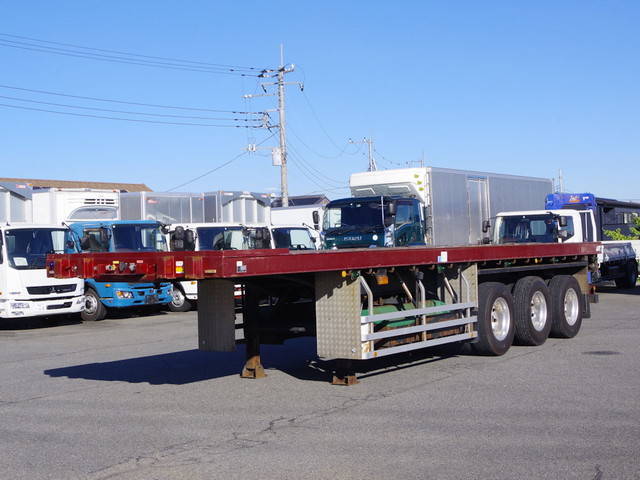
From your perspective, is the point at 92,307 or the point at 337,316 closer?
the point at 337,316

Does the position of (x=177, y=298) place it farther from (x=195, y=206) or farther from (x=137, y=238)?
(x=195, y=206)

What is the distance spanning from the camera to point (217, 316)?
1006 cm

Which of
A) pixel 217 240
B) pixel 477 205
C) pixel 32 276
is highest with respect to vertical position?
pixel 477 205

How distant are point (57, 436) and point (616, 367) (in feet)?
23.7

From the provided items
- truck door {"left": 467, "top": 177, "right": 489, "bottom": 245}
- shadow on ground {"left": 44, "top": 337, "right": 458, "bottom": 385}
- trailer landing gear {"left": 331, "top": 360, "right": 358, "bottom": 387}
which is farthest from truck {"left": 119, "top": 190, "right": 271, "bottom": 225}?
trailer landing gear {"left": 331, "top": 360, "right": 358, "bottom": 387}

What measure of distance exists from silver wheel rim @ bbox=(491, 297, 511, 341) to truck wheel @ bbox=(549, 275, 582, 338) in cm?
→ 169

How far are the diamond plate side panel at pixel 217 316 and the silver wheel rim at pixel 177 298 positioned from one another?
1252 cm

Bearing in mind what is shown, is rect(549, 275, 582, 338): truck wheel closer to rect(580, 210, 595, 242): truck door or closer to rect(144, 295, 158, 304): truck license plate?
rect(580, 210, 595, 242): truck door

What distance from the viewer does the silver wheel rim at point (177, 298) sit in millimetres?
22594

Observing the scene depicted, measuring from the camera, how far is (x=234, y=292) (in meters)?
10.3

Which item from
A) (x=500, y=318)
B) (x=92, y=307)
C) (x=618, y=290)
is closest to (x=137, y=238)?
(x=92, y=307)

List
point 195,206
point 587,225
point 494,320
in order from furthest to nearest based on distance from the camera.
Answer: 1. point 195,206
2. point 587,225
3. point 494,320

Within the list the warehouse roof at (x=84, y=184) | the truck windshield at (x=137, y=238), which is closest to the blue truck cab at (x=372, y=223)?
the truck windshield at (x=137, y=238)

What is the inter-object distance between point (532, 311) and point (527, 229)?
21.8 ft
